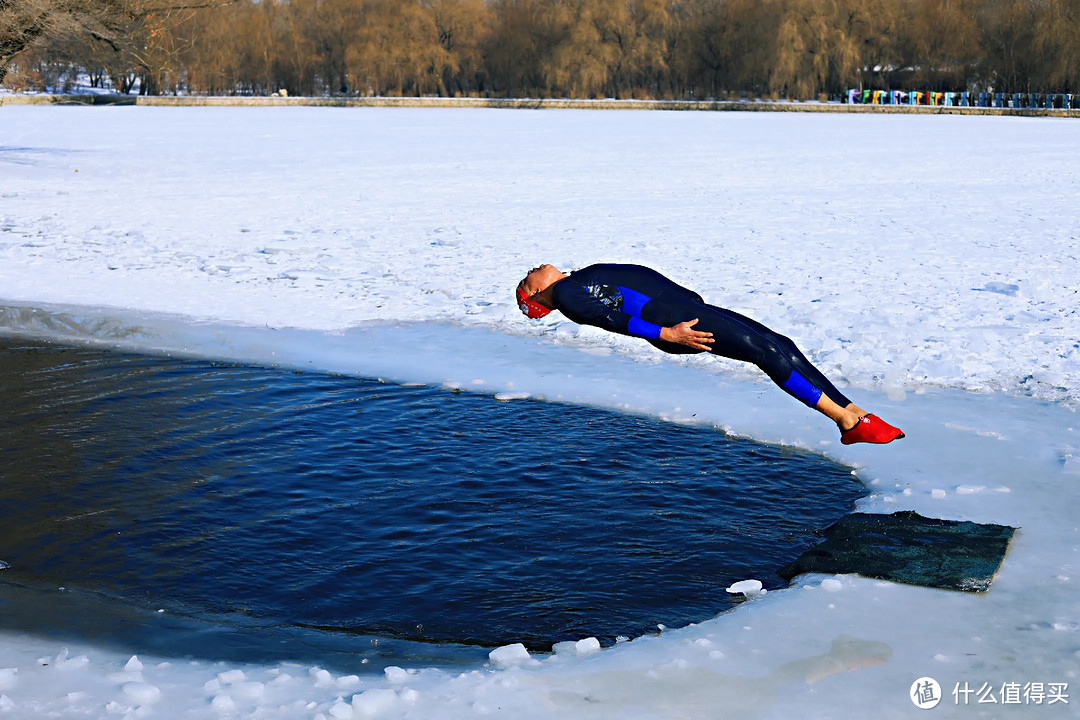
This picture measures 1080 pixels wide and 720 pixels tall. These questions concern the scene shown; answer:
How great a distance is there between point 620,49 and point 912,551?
9522 centimetres

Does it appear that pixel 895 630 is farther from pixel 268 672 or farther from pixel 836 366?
pixel 836 366

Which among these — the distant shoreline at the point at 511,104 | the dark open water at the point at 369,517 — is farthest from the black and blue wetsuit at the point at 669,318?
the distant shoreline at the point at 511,104

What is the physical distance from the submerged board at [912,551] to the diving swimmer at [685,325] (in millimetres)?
499

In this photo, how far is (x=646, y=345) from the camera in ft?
32.6

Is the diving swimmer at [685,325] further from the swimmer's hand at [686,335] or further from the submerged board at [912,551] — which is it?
the submerged board at [912,551]

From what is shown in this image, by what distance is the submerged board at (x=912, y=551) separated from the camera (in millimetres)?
5219

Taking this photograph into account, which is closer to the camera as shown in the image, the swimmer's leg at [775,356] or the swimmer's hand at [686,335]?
the swimmer's hand at [686,335]

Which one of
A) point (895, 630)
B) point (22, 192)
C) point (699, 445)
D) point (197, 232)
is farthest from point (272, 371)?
point (22, 192)

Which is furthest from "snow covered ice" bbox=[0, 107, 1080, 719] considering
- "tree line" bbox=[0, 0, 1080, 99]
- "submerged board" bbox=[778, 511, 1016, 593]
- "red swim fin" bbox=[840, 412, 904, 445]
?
"tree line" bbox=[0, 0, 1080, 99]

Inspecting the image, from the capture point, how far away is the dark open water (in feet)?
16.4

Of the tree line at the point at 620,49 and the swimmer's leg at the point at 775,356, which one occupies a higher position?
the tree line at the point at 620,49

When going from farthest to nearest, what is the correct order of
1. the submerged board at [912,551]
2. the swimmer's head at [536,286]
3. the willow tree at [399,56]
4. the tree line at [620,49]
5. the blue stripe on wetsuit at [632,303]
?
the willow tree at [399,56]
the tree line at [620,49]
the swimmer's head at [536,286]
the blue stripe on wetsuit at [632,303]
the submerged board at [912,551]

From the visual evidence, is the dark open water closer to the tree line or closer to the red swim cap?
the red swim cap

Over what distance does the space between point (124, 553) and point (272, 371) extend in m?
3.71
